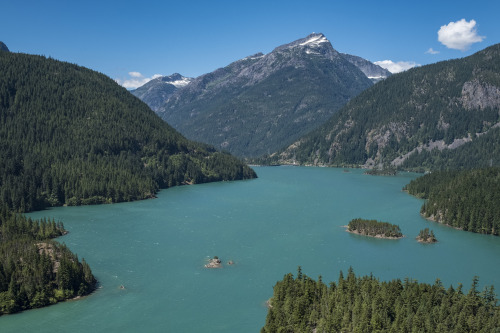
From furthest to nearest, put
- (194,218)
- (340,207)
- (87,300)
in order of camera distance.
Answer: (340,207)
(194,218)
(87,300)

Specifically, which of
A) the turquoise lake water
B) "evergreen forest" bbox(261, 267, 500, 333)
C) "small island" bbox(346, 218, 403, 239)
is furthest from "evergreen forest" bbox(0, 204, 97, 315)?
"small island" bbox(346, 218, 403, 239)

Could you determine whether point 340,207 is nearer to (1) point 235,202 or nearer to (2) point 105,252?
(1) point 235,202

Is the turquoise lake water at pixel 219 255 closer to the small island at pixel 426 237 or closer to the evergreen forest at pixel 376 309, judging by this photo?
the small island at pixel 426 237

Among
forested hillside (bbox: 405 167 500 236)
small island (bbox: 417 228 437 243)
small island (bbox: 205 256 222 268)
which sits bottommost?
small island (bbox: 205 256 222 268)

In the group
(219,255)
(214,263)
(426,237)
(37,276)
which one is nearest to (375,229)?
(426,237)

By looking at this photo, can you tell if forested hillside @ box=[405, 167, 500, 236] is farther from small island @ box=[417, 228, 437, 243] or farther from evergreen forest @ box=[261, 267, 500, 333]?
evergreen forest @ box=[261, 267, 500, 333]

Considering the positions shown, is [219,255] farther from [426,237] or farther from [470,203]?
[470,203]

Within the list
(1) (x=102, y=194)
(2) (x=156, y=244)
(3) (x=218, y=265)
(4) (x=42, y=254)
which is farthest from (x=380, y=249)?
(1) (x=102, y=194)
